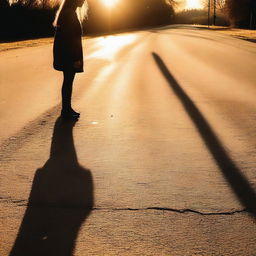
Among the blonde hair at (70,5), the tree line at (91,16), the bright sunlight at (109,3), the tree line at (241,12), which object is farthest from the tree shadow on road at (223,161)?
the tree line at (241,12)

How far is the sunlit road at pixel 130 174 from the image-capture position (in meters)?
2.77

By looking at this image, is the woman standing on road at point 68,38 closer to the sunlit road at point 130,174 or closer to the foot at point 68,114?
the foot at point 68,114

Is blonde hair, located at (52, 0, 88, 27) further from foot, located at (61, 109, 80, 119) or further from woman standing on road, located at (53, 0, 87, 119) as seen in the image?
foot, located at (61, 109, 80, 119)

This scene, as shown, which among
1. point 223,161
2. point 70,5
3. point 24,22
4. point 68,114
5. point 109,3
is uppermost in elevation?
point 109,3

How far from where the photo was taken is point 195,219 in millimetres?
3027

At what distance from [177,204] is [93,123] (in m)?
2.93

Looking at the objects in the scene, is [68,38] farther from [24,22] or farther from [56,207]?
[24,22]

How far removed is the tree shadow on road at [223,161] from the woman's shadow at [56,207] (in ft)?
4.38

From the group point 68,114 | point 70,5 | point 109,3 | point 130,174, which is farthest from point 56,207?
point 109,3

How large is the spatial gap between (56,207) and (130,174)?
96 centimetres

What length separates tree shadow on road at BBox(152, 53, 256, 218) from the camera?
338 centimetres

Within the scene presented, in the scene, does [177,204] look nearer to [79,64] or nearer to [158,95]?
[79,64]

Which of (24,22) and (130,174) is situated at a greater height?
(24,22)

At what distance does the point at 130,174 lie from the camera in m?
3.96
